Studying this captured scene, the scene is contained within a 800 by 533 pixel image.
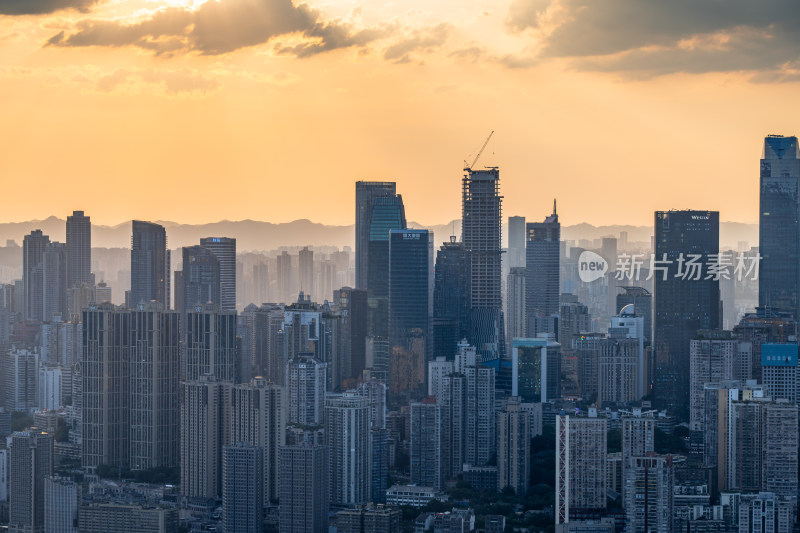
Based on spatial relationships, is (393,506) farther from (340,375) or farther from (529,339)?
(529,339)

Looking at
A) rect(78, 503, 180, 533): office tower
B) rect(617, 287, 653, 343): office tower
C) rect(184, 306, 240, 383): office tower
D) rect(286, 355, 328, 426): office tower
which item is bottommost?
rect(78, 503, 180, 533): office tower

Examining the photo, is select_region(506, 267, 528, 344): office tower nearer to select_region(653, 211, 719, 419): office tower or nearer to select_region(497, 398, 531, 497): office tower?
select_region(653, 211, 719, 419): office tower

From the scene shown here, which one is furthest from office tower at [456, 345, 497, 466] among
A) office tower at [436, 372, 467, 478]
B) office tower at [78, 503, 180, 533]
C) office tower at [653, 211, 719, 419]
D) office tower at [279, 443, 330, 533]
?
office tower at [78, 503, 180, 533]

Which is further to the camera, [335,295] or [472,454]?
[335,295]

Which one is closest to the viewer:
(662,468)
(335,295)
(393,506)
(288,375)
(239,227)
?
(662,468)

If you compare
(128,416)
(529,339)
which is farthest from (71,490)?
(529,339)

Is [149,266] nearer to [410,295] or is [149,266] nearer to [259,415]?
[410,295]

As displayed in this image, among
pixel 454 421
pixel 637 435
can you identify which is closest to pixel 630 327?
pixel 454 421

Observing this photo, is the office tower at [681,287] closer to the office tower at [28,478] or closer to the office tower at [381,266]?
the office tower at [381,266]
